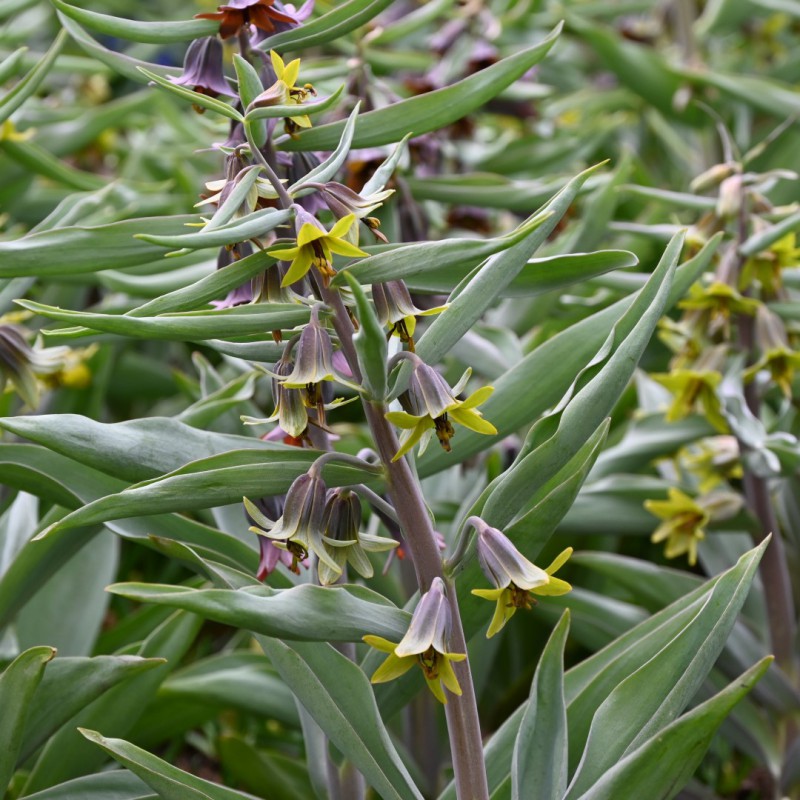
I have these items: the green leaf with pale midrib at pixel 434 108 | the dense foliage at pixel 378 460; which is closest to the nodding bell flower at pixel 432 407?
the dense foliage at pixel 378 460

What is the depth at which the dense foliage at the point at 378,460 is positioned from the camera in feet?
2.42

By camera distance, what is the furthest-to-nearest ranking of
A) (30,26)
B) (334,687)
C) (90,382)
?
1. (30,26)
2. (90,382)
3. (334,687)

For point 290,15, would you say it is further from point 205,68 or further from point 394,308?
point 394,308

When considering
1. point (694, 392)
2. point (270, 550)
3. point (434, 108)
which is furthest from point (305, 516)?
point (694, 392)

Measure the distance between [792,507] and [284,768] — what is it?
73cm

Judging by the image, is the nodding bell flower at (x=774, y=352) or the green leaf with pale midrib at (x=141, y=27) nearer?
the green leaf with pale midrib at (x=141, y=27)

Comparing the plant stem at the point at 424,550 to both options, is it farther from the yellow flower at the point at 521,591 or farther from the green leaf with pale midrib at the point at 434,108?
the green leaf with pale midrib at the point at 434,108

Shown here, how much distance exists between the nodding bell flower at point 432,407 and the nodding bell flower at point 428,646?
104mm

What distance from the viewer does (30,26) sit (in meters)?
1.77

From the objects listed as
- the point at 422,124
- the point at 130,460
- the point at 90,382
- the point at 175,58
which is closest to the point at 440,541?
the point at 130,460

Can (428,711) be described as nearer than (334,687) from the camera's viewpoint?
No

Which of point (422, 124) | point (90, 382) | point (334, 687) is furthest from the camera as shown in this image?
point (90, 382)

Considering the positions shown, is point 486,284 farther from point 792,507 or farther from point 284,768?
point 792,507

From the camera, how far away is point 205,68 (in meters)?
0.93
